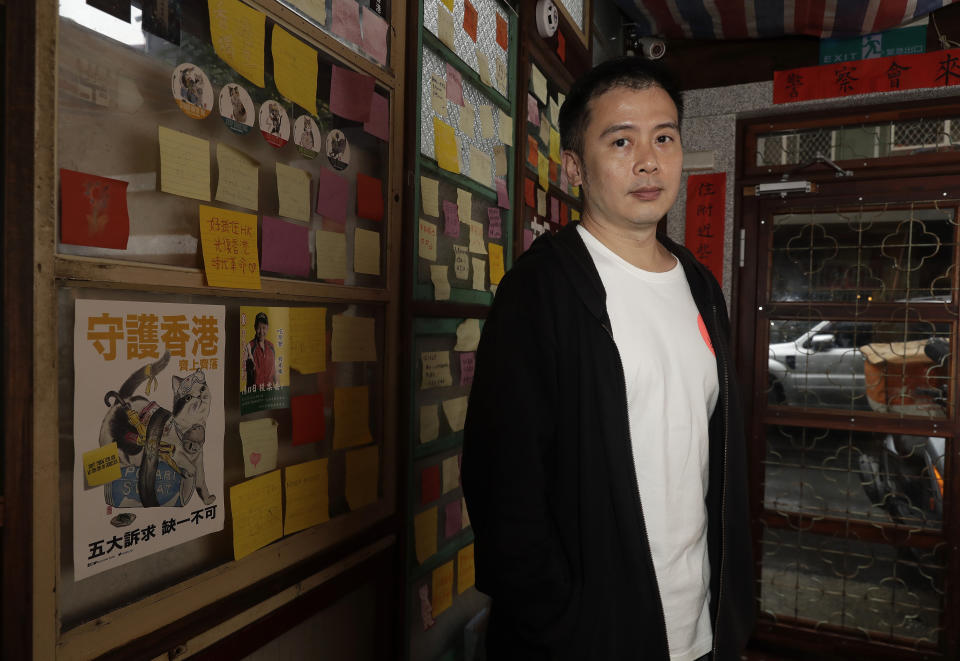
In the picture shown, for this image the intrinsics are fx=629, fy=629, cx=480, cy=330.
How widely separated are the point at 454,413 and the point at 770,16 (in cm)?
232

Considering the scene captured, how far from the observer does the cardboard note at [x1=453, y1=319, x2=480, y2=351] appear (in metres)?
1.72

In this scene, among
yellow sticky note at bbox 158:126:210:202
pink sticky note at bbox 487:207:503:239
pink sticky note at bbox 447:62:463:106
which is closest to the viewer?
yellow sticky note at bbox 158:126:210:202

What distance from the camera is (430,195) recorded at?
1531mm

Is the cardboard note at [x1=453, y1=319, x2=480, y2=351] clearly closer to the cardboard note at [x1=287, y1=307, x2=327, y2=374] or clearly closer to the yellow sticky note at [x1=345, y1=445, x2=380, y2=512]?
the yellow sticky note at [x1=345, y1=445, x2=380, y2=512]

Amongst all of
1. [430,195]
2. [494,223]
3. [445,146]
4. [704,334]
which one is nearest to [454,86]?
[445,146]

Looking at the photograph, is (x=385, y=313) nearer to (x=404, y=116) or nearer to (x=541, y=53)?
(x=404, y=116)

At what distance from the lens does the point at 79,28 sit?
2.37 ft

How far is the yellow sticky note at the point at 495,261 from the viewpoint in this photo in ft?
6.27

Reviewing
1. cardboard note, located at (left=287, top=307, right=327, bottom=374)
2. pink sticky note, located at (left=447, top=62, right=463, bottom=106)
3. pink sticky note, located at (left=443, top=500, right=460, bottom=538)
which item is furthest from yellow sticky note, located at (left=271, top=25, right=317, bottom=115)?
→ pink sticky note, located at (left=443, top=500, right=460, bottom=538)

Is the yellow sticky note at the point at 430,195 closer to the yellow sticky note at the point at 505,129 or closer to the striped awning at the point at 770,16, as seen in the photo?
the yellow sticky note at the point at 505,129

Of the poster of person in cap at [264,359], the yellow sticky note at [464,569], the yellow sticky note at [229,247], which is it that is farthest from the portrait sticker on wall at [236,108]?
the yellow sticky note at [464,569]

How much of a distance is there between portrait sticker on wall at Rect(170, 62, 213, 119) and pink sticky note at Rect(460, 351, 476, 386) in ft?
3.25

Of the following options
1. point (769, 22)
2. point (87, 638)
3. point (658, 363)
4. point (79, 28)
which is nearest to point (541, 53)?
point (769, 22)

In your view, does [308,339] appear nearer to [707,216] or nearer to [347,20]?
[347,20]
